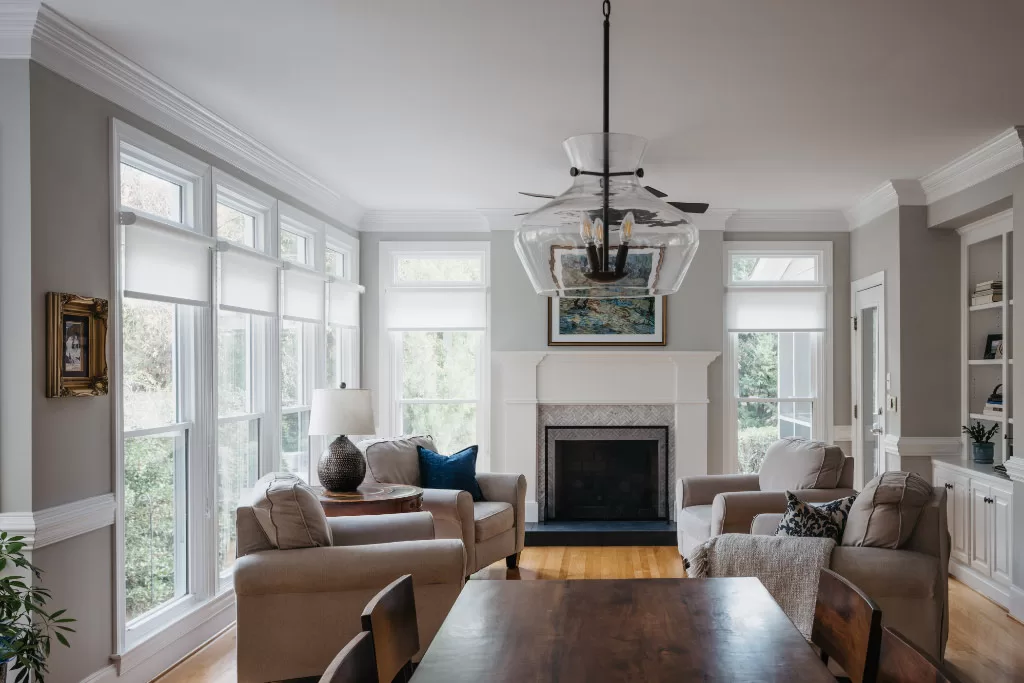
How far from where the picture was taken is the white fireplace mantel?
22.8 ft

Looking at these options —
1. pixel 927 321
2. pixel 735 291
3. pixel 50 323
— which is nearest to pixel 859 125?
pixel 927 321

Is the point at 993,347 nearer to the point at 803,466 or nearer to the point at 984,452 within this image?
the point at 984,452

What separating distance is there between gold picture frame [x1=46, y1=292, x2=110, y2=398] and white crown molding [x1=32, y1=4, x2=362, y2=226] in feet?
2.86

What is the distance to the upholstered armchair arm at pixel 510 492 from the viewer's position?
5762mm

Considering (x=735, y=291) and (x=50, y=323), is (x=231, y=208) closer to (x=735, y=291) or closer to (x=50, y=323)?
A: (x=50, y=323)

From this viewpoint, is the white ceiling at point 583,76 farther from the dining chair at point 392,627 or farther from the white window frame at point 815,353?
the dining chair at point 392,627

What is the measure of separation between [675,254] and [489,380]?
199 inches

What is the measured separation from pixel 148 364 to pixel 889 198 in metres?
4.92

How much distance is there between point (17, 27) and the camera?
2973 millimetres

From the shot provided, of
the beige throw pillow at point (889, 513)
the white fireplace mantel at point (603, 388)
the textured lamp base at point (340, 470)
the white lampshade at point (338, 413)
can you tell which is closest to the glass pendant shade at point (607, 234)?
the beige throw pillow at point (889, 513)

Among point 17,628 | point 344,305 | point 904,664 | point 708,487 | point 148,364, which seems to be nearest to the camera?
point 904,664

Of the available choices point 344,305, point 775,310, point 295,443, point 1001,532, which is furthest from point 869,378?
point 295,443

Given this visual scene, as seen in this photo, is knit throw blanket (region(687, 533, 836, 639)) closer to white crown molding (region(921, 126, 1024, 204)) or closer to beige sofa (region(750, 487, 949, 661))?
beige sofa (region(750, 487, 949, 661))

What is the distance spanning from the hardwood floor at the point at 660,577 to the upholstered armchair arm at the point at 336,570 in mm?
274
